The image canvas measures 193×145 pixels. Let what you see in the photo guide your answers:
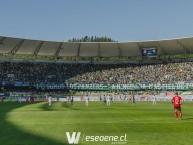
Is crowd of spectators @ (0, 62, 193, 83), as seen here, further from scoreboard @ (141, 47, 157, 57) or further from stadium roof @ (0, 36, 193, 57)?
scoreboard @ (141, 47, 157, 57)

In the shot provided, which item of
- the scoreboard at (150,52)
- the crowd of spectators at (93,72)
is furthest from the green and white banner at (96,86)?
the scoreboard at (150,52)

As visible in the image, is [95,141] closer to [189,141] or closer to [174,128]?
[189,141]

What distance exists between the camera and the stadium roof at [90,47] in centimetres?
9988

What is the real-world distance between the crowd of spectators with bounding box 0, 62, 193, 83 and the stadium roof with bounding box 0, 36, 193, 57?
141 inches

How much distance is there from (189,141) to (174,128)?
16.8 ft

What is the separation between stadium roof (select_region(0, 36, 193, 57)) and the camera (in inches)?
A: 3932

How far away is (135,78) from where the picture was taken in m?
106

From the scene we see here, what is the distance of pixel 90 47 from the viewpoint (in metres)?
107

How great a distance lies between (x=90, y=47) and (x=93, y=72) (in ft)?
27.5

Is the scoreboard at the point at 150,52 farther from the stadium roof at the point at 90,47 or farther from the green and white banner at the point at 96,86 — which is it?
the green and white banner at the point at 96,86

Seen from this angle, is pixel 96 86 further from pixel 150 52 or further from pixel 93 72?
pixel 150 52

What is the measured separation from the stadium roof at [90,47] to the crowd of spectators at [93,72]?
3576mm

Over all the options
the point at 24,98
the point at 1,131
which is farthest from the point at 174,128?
the point at 24,98

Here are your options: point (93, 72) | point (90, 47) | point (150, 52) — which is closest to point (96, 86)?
point (93, 72)
